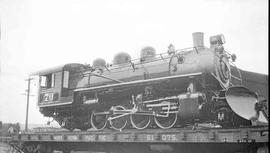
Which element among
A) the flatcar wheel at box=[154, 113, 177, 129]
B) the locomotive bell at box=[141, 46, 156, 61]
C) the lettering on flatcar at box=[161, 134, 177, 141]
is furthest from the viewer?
the locomotive bell at box=[141, 46, 156, 61]

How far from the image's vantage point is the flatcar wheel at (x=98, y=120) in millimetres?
13577

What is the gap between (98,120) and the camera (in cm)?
1380

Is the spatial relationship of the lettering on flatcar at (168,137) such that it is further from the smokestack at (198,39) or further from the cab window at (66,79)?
the cab window at (66,79)

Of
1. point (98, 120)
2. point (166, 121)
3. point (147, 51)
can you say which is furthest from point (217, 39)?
point (98, 120)

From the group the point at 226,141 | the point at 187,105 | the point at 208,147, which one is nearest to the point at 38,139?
the point at 187,105

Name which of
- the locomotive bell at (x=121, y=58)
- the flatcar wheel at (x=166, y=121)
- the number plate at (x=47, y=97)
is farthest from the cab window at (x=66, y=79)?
A: the flatcar wheel at (x=166, y=121)

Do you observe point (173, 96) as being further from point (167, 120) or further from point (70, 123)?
point (70, 123)

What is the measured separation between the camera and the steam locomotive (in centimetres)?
1006

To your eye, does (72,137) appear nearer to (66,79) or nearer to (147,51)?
(66,79)

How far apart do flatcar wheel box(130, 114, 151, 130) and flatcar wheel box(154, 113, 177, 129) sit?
0.50m

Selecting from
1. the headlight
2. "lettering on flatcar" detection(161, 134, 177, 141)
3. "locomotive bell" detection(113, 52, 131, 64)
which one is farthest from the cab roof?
"lettering on flatcar" detection(161, 134, 177, 141)

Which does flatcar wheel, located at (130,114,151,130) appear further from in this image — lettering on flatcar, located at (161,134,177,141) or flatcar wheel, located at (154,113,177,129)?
lettering on flatcar, located at (161,134,177,141)

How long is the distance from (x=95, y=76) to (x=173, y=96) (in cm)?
429

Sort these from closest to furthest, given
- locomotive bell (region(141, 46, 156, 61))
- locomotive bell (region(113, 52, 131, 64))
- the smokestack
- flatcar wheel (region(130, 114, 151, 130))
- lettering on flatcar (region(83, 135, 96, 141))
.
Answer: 1. lettering on flatcar (region(83, 135, 96, 141))
2. the smokestack
3. flatcar wheel (region(130, 114, 151, 130))
4. locomotive bell (region(141, 46, 156, 61))
5. locomotive bell (region(113, 52, 131, 64))
